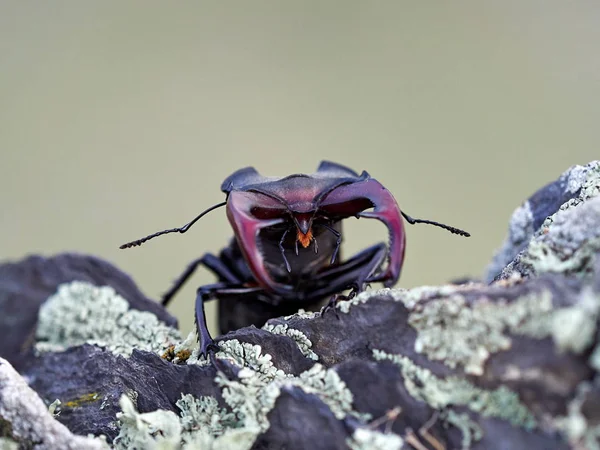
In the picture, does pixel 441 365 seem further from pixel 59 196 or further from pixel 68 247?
pixel 59 196

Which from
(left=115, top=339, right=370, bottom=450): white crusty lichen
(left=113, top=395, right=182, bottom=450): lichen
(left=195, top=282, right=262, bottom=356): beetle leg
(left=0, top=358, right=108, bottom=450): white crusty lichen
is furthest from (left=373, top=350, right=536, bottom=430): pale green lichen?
(left=195, top=282, right=262, bottom=356): beetle leg

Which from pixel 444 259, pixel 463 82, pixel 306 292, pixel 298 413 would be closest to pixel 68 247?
pixel 444 259

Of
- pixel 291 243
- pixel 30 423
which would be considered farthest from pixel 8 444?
pixel 291 243

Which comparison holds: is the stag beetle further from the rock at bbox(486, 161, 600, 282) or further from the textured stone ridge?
the rock at bbox(486, 161, 600, 282)

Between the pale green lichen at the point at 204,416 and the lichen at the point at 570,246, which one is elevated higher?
the lichen at the point at 570,246

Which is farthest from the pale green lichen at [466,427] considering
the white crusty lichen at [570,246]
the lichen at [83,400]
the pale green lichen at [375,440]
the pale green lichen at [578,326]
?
the lichen at [83,400]

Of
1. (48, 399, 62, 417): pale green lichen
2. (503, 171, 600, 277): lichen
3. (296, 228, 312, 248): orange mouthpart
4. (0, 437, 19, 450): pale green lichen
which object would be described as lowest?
(48, 399, 62, 417): pale green lichen

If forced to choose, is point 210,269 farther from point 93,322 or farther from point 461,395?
point 461,395

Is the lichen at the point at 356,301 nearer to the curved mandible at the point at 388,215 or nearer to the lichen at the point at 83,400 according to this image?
the curved mandible at the point at 388,215
